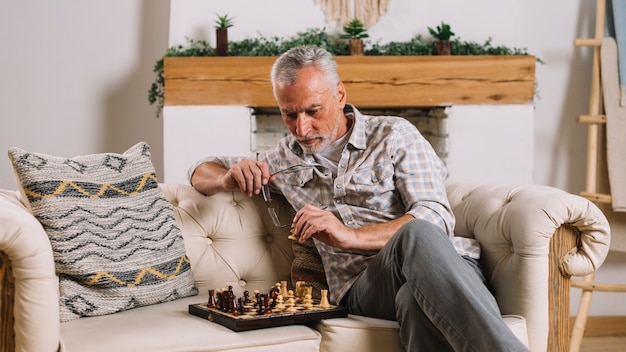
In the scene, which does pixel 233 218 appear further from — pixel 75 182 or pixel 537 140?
pixel 537 140

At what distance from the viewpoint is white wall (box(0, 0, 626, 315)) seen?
370cm

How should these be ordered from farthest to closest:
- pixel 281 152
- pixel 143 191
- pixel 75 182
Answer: pixel 281 152 < pixel 143 191 < pixel 75 182

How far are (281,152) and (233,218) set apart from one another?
242 millimetres

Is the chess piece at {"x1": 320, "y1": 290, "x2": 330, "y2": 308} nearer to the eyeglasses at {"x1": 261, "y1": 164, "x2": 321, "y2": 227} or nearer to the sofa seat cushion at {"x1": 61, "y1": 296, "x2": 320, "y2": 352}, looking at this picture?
the sofa seat cushion at {"x1": 61, "y1": 296, "x2": 320, "y2": 352}

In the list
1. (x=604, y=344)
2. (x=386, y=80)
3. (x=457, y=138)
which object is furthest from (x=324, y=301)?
(x=604, y=344)

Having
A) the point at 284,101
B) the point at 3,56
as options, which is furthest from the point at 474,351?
the point at 3,56

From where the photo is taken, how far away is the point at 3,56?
374 cm

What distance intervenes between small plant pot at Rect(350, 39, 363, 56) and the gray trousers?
1647 mm

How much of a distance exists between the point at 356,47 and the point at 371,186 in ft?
4.60

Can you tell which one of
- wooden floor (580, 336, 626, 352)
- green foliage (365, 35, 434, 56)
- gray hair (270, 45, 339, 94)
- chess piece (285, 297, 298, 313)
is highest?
green foliage (365, 35, 434, 56)

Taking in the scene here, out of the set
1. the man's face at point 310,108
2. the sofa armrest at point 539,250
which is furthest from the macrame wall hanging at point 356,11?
the sofa armrest at point 539,250

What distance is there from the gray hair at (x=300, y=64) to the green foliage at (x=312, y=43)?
1.21m

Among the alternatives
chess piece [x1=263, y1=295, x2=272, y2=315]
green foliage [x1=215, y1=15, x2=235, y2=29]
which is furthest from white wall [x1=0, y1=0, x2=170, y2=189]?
chess piece [x1=263, y1=295, x2=272, y2=315]

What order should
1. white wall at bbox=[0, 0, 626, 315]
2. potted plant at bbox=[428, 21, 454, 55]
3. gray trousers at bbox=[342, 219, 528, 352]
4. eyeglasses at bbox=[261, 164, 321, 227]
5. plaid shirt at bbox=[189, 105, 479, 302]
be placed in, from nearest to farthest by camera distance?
gray trousers at bbox=[342, 219, 528, 352]
plaid shirt at bbox=[189, 105, 479, 302]
eyeglasses at bbox=[261, 164, 321, 227]
potted plant at bbox=[428, 21, 454, 55]
white wall at bbox=[0, 0, 626, 315]
